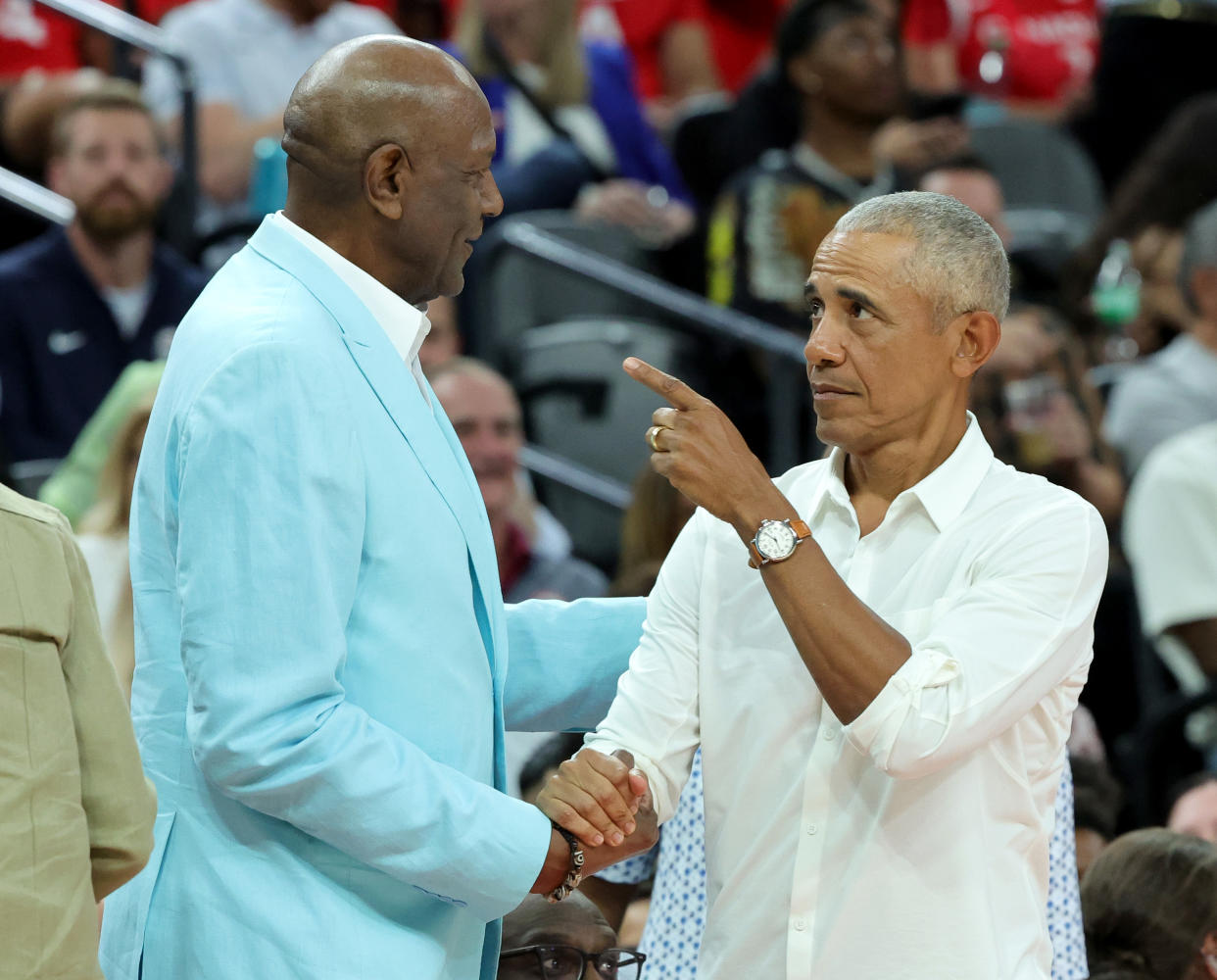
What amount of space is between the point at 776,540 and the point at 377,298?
1.89 feet

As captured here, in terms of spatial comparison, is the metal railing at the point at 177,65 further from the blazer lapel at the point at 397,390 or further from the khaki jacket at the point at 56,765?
the khaki jacket at the point at 56,765

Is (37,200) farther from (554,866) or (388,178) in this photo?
(554,866)

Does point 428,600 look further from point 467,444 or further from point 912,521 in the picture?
point 467,444

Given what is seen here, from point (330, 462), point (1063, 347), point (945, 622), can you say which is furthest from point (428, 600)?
point (1063, 347)

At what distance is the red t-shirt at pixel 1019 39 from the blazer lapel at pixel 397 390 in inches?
263

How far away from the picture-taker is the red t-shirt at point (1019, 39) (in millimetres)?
8562

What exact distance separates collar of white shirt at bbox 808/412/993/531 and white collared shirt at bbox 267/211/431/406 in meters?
0.55

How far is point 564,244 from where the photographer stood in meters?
6.91

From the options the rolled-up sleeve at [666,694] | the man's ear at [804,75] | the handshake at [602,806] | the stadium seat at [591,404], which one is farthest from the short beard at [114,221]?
the handshake at [602,806]

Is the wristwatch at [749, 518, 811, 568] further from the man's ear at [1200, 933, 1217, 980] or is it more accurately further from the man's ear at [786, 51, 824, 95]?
the man's ear at [786, 51, 824, 95]

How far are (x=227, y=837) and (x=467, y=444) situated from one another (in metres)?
2.81

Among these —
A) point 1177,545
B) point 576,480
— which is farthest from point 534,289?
point 1177,545

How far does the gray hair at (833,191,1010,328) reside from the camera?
8.09 feet

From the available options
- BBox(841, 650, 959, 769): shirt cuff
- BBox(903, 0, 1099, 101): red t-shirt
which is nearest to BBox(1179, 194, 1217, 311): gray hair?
BBox(903, 0, 1099, 101): red t-shirt
